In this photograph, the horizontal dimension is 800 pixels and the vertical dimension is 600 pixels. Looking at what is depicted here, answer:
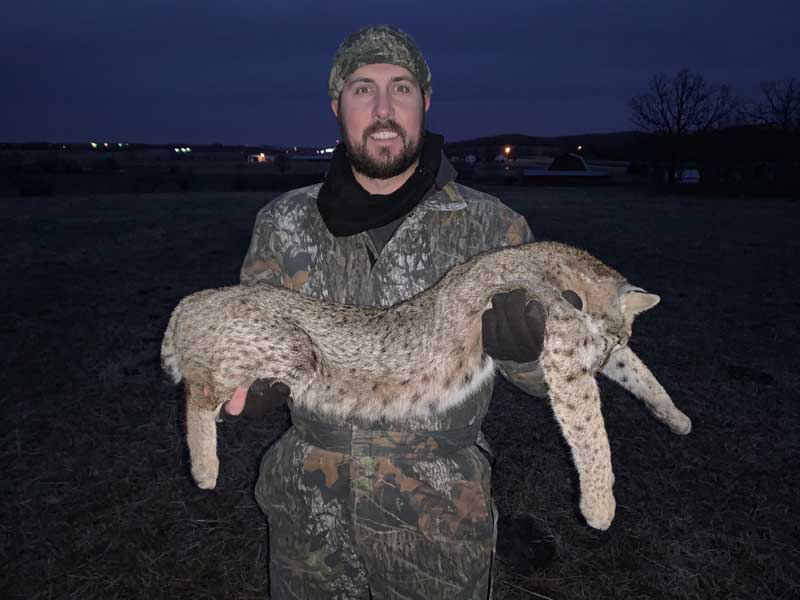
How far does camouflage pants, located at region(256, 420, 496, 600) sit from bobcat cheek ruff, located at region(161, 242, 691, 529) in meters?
0.28

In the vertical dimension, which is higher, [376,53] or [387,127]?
[376,53]

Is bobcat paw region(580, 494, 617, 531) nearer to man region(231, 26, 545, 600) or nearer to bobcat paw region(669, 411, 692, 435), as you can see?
man region(231, 26, 545, 600)

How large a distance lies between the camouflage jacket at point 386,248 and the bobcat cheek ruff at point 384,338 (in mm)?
197

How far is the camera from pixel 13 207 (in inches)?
893

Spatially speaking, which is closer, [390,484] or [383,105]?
[390,484]

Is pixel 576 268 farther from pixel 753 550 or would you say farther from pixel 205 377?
pixel 753 550

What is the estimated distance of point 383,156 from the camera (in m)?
3.81

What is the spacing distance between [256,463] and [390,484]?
12.2 feet

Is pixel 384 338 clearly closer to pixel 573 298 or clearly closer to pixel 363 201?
pixel 363 201

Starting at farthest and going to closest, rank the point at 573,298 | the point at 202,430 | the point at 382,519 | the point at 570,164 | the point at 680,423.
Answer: the point at 570,164 → the point at 680,423 → the point at 202,430 → the point at 573,298 → the point at 382,519

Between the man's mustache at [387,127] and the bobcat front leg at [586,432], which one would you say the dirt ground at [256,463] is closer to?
the bobcat front leg at [586,432]

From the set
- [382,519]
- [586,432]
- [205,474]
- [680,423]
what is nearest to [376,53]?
[586,432]


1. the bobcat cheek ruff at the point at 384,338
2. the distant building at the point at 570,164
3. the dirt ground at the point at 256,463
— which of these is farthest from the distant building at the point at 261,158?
the bobcat cheek ruff at the point at 384,338

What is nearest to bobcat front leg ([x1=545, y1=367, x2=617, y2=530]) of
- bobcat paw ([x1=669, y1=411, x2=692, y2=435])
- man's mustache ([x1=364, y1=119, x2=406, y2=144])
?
bobcat paw ([x1=669, y1=411, x2=692, y2=435])
